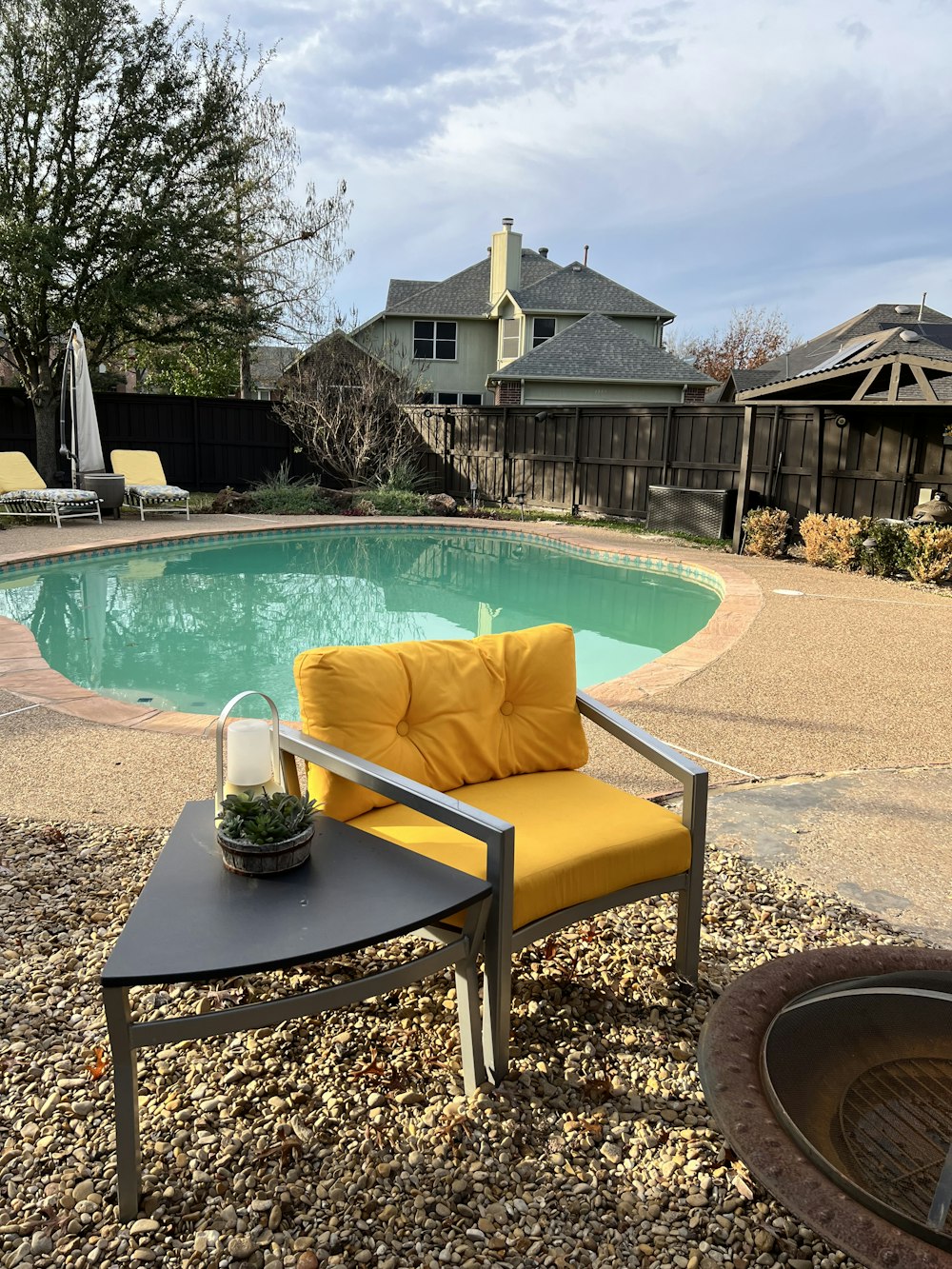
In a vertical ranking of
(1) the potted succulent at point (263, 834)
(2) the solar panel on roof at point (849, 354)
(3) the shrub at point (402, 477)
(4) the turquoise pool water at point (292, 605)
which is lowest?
(4) the turquoise pool water at point (292, 605)

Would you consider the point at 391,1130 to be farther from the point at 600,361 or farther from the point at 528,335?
the point at 528,335

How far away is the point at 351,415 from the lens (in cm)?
1552

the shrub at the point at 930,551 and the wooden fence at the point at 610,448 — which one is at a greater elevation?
the wooden fence at the point at 610,448

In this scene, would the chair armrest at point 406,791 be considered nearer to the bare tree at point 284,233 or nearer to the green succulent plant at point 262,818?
the green succulent plant at point 262,818

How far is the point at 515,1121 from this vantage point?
6.22 ft

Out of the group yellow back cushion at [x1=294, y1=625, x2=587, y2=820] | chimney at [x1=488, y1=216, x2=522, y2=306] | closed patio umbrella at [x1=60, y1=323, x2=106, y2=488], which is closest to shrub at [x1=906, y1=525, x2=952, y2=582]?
yellow back cushion at [x1=294, y1=625, x2=587, y2=820]

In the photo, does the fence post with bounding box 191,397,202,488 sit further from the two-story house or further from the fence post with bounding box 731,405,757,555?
the fence post with bounding box 731,405,757,555

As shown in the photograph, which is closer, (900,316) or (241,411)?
(241,411)

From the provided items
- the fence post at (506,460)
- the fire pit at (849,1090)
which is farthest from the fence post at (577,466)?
the fire pit at (849,1090)

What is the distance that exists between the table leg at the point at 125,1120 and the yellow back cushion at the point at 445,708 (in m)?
0.83

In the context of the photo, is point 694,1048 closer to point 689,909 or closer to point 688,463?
point 689,909

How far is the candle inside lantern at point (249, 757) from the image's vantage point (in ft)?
6.72

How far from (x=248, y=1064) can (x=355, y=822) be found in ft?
2.07

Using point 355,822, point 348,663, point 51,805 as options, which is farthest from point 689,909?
point 51,805
